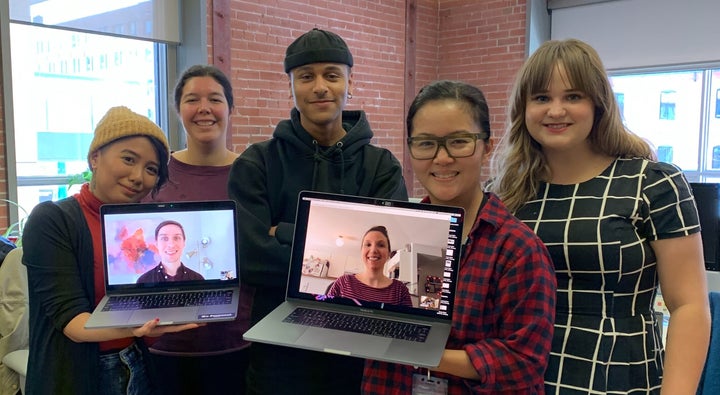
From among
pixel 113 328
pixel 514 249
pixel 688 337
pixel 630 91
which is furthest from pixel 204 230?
pixel 630 91

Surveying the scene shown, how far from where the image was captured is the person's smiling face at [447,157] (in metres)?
1.18

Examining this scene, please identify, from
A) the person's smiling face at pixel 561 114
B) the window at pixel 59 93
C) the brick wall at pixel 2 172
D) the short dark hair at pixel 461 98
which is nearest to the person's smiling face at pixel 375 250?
the short dark hair at pixel 461 98

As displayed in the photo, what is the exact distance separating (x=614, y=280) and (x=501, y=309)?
40cm

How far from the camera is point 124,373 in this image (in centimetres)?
150

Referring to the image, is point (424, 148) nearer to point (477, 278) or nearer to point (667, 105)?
point (477, 278)

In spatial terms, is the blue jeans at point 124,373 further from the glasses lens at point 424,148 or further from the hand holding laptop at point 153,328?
the glasses lens at point 424,148

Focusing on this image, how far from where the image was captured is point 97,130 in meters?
1.55

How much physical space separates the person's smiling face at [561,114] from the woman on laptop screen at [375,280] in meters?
0.49

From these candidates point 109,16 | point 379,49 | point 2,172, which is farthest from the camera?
point 379,49

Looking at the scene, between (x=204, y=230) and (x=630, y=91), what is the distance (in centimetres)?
571

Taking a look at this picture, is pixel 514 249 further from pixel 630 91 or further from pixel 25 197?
pixel 630 91

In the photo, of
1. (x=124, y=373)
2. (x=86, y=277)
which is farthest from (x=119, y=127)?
(x=124, y=373)

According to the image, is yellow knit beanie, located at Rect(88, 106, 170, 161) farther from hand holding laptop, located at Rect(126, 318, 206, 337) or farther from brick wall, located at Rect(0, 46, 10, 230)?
brick wall, located at Rect(0, 46, 10, 230)

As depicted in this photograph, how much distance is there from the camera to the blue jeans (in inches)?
58.2
